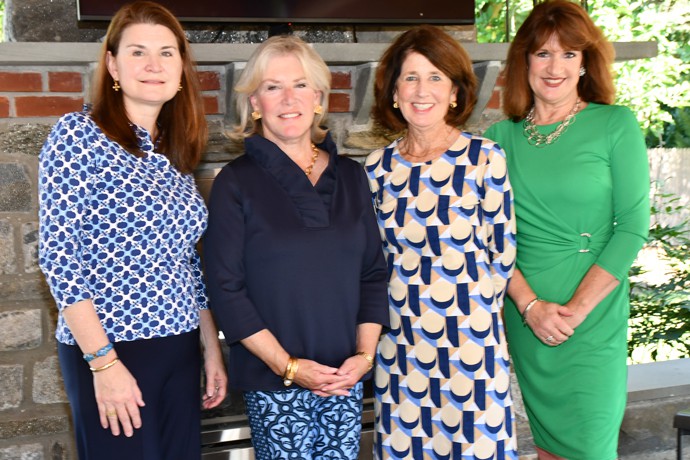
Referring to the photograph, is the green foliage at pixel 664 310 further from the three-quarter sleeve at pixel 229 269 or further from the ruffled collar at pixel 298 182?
the three-quarter sleeve at pixel 229 269

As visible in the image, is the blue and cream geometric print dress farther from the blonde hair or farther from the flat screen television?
the flat screen television

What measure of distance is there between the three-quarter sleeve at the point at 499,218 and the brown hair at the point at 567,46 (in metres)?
0.29

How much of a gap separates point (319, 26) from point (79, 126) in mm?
1421

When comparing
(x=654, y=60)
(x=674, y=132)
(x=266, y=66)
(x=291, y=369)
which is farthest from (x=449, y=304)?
(x=674, y=132)

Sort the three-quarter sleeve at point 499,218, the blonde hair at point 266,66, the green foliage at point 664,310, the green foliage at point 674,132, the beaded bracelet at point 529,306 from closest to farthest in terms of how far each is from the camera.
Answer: the blonde hair at point 266,66, the three-quarter sleeve at point 499,218, the beaded bracelet at point 529,306, the green foliage at point 664,310, the green foliage at point 674,132

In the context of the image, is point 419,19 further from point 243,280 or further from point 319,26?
point 243,280

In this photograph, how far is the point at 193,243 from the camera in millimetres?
1834

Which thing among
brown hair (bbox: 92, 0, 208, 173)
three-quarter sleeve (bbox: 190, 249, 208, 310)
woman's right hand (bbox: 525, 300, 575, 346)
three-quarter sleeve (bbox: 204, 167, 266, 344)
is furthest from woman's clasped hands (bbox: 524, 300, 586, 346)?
brown hair (bbox: 92, 0, 208, 173)

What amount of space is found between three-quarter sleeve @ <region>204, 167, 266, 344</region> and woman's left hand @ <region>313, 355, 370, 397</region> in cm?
20

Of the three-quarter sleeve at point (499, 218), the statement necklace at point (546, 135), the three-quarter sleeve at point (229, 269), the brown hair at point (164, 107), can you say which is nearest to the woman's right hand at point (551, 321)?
the three-quarter sleeve at point (499, 218)

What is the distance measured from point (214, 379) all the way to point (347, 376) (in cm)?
38

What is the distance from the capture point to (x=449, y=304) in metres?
1.97

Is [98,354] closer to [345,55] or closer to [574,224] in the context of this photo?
[574,224]

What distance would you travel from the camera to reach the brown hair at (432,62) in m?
2.03
